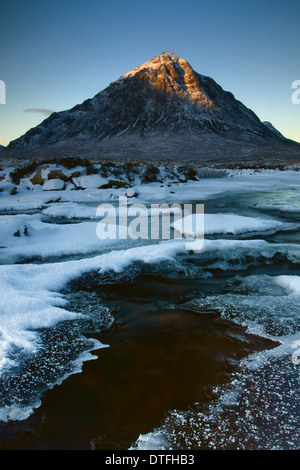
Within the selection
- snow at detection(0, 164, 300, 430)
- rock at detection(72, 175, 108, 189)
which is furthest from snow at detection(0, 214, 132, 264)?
rock at detection(72, 175, 108, 189)

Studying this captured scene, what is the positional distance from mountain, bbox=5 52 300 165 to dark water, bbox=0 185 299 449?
214 feet

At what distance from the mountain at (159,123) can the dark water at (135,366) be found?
65287mm

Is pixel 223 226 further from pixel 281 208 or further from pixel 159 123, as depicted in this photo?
pixel 159 123

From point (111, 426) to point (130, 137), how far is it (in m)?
91.0

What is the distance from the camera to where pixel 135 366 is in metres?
2.03

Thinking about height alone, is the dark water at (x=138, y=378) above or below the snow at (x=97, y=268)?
below

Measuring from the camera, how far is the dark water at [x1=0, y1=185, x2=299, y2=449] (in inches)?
60.0

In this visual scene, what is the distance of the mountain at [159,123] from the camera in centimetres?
7625

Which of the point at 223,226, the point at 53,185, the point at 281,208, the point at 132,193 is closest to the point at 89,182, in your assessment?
the point at 53,185

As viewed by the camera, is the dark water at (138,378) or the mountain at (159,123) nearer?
the dark water at (138,378)

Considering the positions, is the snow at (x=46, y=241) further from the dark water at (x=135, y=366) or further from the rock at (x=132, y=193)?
the rock at (x=132, y=193)

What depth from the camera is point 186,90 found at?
106688 mm

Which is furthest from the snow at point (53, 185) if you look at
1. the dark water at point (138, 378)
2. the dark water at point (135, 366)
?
the dark water at point (138, 378)

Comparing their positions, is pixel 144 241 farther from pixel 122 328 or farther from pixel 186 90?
pixel 186 90
